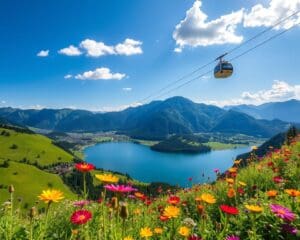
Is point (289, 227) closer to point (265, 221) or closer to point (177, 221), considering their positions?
point (265, 221)

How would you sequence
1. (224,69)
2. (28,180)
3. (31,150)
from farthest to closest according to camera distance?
(31,150) → (28,180) → (224,69)

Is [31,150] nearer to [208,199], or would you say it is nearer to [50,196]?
[208,199]

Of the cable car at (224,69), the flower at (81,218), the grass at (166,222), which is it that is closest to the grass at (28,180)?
the cable car at (224,69)

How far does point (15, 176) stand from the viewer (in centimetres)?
11769

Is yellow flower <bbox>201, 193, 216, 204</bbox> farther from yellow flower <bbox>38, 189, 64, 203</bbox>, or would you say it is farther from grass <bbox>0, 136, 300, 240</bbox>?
yellow flower <bbox>38, 189, 64, 203</bbox>

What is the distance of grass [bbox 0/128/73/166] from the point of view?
533 feet

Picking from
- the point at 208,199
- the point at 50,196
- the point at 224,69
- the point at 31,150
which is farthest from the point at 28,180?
the point at 50,196

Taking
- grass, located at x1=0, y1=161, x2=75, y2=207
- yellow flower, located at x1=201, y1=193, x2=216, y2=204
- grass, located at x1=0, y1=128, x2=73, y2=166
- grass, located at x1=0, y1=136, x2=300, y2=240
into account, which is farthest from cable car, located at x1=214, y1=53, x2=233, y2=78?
grass, located at x1=0, y1=128, x2=73, y2=166

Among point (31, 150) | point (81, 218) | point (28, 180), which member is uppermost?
point (81, 218)

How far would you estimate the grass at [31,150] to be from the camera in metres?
162

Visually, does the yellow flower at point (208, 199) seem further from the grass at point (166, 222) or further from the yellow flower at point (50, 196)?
the yellow flower at point (50, 196)

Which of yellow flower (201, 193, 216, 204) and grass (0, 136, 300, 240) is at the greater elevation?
yellow flower (201, 193, 216, 204)

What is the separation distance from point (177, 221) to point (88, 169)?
1.97 metres

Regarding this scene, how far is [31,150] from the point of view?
171000 millimetres
